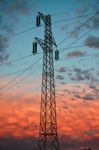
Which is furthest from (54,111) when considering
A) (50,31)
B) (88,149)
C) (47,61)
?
(88,149)

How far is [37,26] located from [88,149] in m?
62.8

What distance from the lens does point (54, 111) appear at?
71062mm

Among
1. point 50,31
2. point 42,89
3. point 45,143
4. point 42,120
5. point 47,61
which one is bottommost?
point 45,143

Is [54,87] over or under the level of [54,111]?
over

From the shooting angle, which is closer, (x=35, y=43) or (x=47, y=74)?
(x=35, y=43)

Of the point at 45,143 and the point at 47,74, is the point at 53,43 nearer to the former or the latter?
the point at 47,74

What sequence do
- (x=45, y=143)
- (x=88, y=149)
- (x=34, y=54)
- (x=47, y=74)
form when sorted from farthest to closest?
(x=88, y=149) → (x=47, y=74) → (x=45, y=143) → (x=34, y=54)

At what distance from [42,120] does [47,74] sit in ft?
28.7

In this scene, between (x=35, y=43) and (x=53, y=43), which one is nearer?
(x=35, y=43)

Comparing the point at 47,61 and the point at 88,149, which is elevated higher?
the point at 47,61

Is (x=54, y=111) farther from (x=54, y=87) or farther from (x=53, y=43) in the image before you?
(x=53, y=43)

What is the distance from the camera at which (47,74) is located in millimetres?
73062

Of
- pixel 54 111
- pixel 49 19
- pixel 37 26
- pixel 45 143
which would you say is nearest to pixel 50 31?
pixel 49 19

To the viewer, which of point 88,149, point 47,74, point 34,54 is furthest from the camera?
point 88,149
